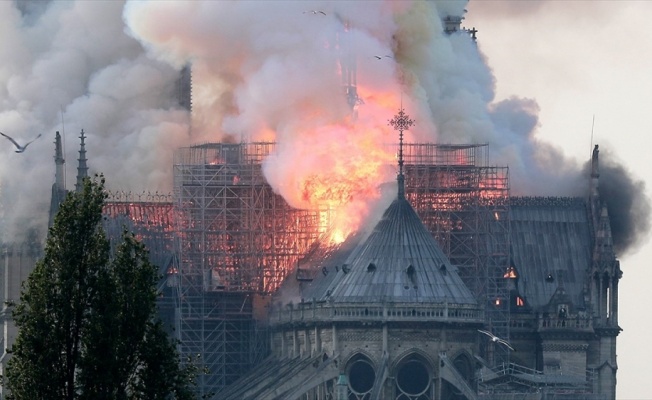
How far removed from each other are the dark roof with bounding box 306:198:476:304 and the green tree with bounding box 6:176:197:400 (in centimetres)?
8061

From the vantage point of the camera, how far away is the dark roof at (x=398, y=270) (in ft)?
636

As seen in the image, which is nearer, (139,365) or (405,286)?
(139,365)

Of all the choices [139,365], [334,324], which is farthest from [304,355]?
[139,365]

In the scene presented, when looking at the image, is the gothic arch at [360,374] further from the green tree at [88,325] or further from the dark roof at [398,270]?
the green tree at [88,325]

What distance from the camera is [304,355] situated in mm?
198750

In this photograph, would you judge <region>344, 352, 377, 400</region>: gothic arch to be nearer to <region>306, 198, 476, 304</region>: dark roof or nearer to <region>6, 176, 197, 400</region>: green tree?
<region>306, 198, 476, 304</region>: dark roof

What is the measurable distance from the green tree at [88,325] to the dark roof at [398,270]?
80.6m

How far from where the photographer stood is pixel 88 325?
113m

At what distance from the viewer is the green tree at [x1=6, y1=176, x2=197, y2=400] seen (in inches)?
4419

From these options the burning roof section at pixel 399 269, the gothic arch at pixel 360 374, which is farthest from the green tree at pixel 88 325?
the burning roof section at pixel 399 269

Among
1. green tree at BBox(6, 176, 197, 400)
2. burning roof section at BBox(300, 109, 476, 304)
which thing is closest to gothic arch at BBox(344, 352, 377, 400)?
burning roof section at BBox(300, 109, 476, 304)

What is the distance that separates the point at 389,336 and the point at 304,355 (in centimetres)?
734

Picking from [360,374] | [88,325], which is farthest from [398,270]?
[88,325]

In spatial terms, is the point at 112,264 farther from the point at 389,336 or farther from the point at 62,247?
the point at 389,336
